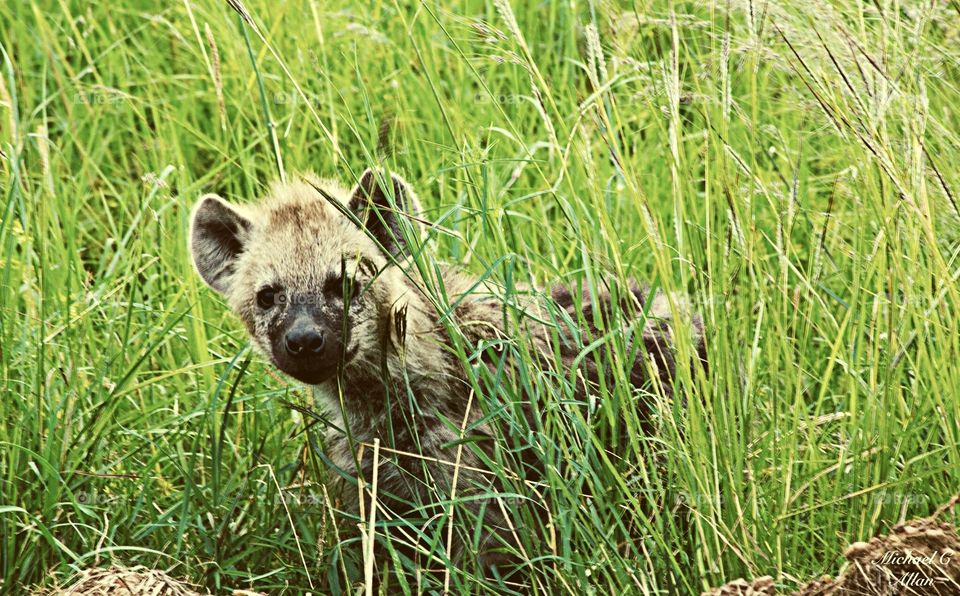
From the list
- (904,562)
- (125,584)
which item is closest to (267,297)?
(125,584)

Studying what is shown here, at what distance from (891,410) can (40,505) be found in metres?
2.34

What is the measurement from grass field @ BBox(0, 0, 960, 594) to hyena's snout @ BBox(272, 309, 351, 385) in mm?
119

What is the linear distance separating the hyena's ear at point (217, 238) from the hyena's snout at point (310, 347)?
0.51 metres

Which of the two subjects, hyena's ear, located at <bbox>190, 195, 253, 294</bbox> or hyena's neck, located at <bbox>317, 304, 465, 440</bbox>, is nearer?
hyena's neck, located at <bbox>317, 304, 465, 440</bbox>

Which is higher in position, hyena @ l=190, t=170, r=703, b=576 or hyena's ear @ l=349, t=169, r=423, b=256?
hyena's ear @ l=349, t=169, r=423, b=256

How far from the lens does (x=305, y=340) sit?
128 inches

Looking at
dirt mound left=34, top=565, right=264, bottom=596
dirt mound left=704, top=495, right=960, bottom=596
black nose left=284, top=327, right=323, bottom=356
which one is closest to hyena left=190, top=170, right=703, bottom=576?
black nose left=284, top=327, right=323, bottom=356

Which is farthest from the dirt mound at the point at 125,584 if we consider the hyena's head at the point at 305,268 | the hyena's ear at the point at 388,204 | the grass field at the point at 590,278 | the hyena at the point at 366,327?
the hyena's ear at the point at 388,204

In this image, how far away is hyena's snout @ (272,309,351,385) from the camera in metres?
3.28

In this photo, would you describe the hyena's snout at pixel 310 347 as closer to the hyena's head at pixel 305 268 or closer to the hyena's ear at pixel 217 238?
the hyena's head at pixel 305 268

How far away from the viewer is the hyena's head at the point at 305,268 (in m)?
3.33

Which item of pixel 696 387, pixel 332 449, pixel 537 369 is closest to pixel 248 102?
pixel 332 449

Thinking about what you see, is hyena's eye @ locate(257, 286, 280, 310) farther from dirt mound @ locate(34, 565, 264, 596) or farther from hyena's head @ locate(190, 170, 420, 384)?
dirt mound @ locate(34, 565, 264, 596)

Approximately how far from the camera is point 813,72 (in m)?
2.73
